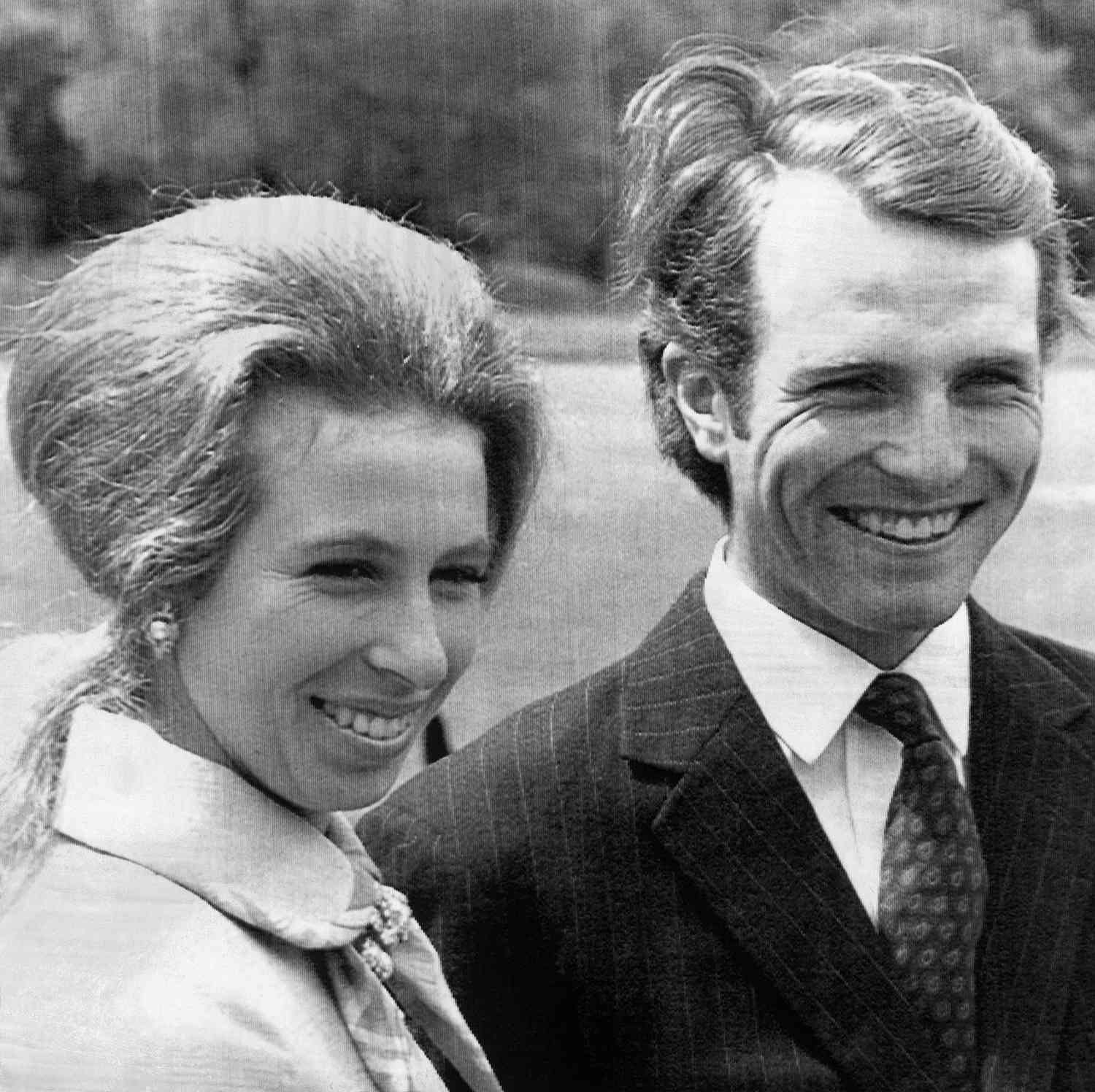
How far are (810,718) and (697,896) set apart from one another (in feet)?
0.36

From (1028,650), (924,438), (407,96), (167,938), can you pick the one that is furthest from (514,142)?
(167,938)

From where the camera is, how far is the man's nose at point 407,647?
71 centimetres

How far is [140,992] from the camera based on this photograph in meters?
0.64

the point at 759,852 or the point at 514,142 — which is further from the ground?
the point at 514,142

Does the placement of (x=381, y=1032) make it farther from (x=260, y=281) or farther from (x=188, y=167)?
(x=188, y=167)

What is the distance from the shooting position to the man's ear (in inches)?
38.5

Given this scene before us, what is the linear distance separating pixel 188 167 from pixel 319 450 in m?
0.34

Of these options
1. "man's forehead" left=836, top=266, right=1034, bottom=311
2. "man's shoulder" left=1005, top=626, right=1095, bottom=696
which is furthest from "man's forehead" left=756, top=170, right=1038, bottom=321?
"man's shoulder" left=1005, top=626, right=1095, bottom=696

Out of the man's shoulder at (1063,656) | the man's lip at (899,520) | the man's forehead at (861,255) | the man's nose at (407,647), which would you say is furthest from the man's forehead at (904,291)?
the man's nose at (407,647)

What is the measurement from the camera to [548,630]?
1073 millimetres

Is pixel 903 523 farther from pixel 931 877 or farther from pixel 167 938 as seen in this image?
pixel 167 938

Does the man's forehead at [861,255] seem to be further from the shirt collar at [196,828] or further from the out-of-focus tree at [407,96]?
the shirt collar at [196,828]

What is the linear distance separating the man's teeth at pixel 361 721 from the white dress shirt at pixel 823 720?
304mm

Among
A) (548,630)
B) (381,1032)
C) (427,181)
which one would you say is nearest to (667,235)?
(427,181)
